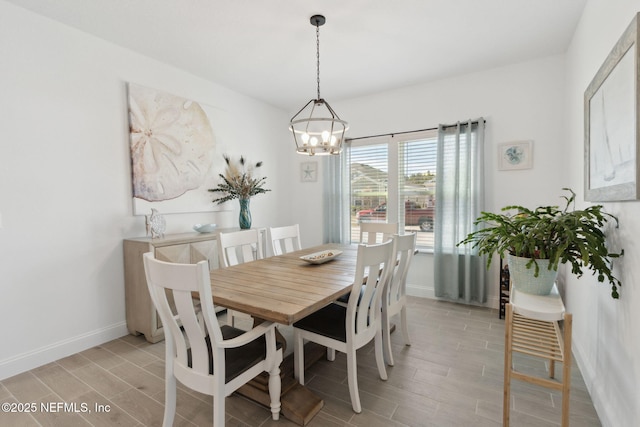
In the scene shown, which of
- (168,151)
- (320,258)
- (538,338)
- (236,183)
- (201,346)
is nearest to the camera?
(201,346)

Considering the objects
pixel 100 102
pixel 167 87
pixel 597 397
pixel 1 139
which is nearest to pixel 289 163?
pixel 167 87

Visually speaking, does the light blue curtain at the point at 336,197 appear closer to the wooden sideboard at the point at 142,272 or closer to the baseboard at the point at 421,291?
the baseboard at the point at 421,291

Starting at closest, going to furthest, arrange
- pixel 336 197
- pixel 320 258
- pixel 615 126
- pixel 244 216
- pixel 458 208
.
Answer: pixel 615 126 → pixel 320 258 → pixel 458 208 → pixel 244 216 → pixel 336 197

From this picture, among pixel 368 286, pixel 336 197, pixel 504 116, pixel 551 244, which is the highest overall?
pixel 504 116

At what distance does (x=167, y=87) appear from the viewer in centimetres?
317

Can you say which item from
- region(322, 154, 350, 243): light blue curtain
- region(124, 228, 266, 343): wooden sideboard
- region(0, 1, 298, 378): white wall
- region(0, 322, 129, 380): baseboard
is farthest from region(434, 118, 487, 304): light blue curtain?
region(0, 322, 129, 380): baseboard

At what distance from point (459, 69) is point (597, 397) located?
10.2 feet

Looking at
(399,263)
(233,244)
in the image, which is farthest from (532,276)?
(233,244)

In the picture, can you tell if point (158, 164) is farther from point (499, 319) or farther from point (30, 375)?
point (499, 319)

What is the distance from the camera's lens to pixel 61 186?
95.6 inches

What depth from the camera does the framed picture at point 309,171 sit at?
4613mm

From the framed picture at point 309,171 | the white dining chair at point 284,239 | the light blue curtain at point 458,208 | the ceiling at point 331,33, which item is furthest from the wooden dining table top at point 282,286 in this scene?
the framed picture at point 309,171

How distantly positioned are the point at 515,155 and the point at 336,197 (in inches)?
85.7

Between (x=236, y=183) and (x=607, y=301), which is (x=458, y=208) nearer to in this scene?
(x=607, y=301)
